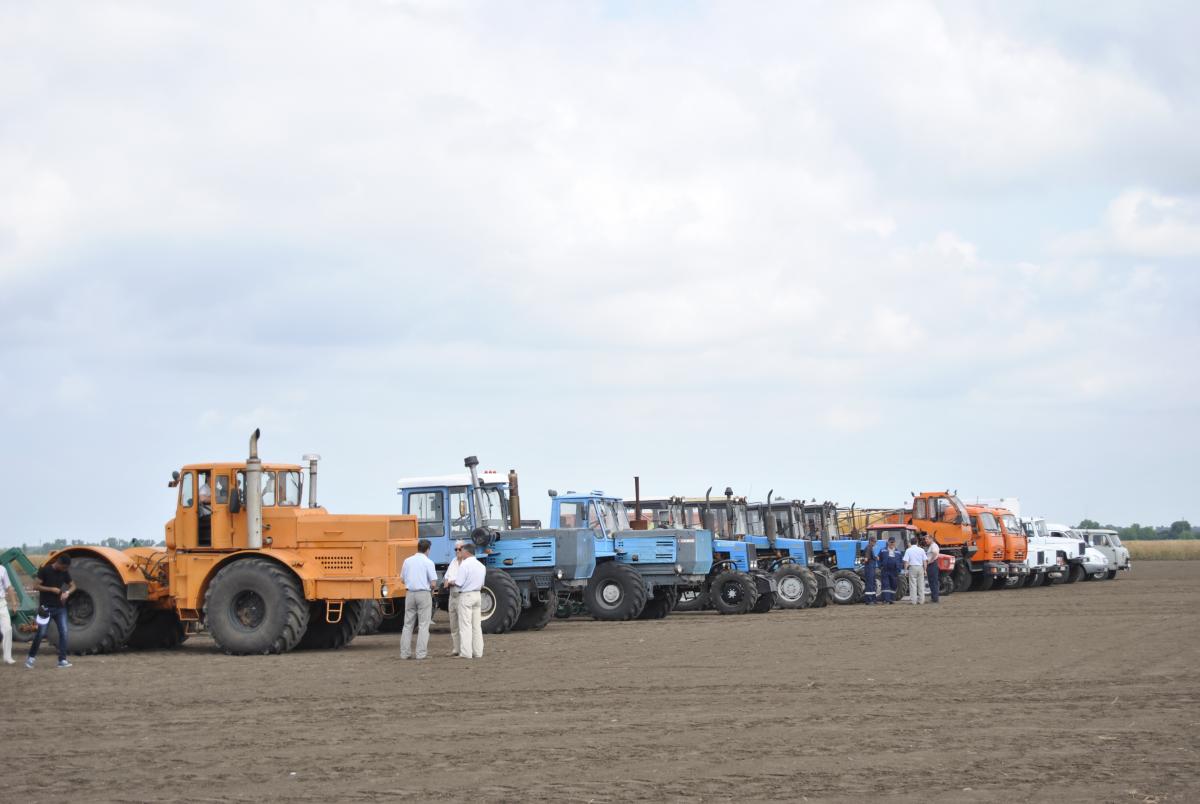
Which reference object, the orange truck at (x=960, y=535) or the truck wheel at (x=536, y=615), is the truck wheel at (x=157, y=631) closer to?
the truck wheel at (x=536, y=615)

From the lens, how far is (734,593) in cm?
2994

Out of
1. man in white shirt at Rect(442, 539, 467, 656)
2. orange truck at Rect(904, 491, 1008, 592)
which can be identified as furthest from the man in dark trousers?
orange truck at Rect(904, 491, 1008, 592)

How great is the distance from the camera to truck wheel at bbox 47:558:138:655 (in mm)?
19547

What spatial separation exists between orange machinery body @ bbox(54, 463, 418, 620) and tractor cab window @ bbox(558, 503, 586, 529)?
24.8 feet

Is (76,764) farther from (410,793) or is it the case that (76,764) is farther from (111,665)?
(111,665)

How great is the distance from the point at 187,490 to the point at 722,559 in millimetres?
13731

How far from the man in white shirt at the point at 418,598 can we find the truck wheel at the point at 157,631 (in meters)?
3.95

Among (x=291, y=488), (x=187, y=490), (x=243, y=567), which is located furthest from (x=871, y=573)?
(x=187, y=490)

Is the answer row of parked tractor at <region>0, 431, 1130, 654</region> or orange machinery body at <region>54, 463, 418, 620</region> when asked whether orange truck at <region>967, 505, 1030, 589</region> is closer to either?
row of parked tractor at <region>0, 431, 1130, 654</region>

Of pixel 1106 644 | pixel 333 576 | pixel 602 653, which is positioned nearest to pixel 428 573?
pixel 333 576

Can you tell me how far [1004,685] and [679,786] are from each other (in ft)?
21.0

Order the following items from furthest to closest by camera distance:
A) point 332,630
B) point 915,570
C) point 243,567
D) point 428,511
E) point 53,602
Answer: point 915,570 < point 428,511 < point 332,630 < point 243,567 < point 53,602

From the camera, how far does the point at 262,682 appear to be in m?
15.9

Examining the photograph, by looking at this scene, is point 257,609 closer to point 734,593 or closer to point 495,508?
point 495,508
